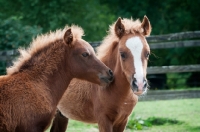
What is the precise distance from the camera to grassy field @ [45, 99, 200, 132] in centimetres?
980

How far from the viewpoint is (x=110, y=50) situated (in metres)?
7.40

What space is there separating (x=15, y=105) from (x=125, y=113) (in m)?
1.78

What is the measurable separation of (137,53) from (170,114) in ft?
15.8

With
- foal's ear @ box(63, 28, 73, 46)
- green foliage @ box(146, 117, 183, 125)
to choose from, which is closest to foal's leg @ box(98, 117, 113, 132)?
foal's ear @ box(63, 28, 73, 46)

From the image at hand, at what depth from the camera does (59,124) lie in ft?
27.7

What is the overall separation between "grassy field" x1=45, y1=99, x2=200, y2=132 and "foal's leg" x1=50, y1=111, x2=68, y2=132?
1399mm

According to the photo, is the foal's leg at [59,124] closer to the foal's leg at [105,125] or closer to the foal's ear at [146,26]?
the foal's leg at [105,125]

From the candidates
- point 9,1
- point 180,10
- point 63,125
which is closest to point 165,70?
point 63,125

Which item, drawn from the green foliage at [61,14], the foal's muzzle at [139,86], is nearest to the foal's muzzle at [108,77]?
the foal's muzzle at [139,86]

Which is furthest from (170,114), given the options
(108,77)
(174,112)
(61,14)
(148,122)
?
(61,14)

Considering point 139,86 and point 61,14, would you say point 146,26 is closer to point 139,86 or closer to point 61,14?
point 139,86

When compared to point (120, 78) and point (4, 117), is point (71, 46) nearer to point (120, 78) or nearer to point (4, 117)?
point (120, 78)

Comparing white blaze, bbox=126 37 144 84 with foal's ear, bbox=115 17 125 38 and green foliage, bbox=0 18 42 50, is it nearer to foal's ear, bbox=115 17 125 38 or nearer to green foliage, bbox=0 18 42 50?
foal's ear, bbox=115 17 125 38

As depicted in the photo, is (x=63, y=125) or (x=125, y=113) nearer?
(x=125, y=113)
